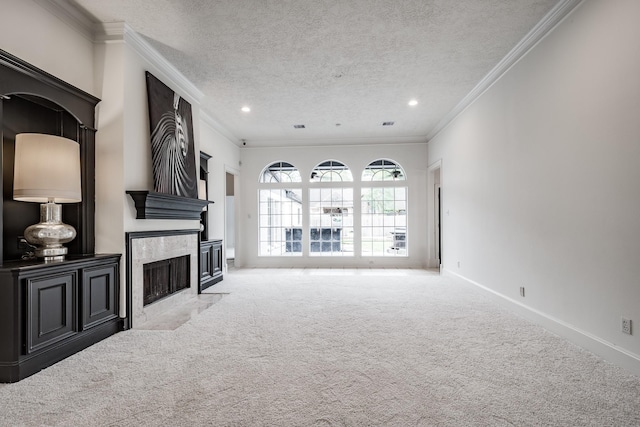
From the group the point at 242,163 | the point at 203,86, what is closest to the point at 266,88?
the point at 203,86

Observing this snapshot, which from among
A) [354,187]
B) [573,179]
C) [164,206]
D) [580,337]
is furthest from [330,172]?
[580,337]

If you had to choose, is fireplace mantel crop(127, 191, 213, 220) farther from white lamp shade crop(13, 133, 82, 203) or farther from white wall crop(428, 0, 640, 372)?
white wall crop(428, 0, 640, 372)

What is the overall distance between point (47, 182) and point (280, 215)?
19.4 feet

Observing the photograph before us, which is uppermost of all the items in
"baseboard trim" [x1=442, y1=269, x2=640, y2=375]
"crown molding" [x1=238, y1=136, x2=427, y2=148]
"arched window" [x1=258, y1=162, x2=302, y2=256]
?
"crown molding" [x1=238, y1=136, x2=427, y2=148]

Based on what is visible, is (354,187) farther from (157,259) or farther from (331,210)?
(157,259)

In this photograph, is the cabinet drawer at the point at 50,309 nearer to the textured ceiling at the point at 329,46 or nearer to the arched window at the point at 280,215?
the textured ceiling at the point at 329,46

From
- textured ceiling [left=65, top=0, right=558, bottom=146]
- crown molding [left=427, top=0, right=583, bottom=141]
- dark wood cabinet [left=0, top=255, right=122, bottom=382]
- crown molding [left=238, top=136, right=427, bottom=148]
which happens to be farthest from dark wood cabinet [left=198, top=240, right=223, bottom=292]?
crown molding [left=427, top=0, right=583, bottom=141]

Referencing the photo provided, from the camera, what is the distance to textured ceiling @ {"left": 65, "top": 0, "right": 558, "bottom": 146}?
10.1ft

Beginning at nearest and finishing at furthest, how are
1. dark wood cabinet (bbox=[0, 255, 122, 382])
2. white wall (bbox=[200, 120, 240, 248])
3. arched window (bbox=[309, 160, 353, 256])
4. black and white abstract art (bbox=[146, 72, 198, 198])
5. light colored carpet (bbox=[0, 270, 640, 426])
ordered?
light colored carpet (bbox=[0, 270, 640, 426])
dark wood cabinet (bbox=[0, 255, 122, 382])
black and white abstract art (bbox=[146, 72, 198, 198])
white wall (bbox=[200, 120, 240, 248])
arched window (bbox=[309, 160, 353, 256])

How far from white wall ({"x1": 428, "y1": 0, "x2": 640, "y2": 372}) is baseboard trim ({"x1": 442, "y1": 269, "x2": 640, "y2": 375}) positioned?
0.01m

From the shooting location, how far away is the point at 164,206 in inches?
155

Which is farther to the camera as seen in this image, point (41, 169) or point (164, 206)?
point (164, 206)

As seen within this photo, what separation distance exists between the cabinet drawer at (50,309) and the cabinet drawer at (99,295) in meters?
0.11

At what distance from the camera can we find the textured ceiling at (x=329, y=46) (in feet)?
10.1
